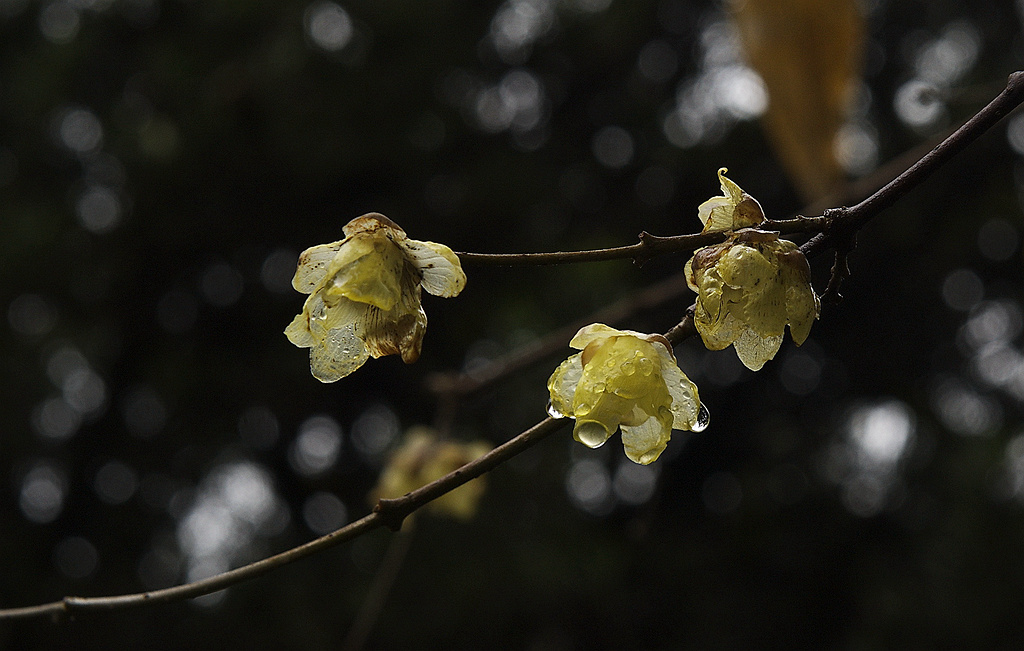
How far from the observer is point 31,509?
2.64 m

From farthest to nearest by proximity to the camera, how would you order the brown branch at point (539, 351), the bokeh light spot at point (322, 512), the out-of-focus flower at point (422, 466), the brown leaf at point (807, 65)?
the bokeh light spot at point (322, 512) < the out-of-focus flower at point (422, 466) < the brown branch at point (539, 351) < the brown leaf at point (807, 65)

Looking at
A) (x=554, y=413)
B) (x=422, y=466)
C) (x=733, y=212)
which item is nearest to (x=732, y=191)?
(x=733, y=212)

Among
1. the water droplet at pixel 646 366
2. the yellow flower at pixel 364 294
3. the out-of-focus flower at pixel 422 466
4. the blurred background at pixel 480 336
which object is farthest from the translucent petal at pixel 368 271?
the blurred background at pixel 480 336

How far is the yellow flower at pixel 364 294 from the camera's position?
0.33m

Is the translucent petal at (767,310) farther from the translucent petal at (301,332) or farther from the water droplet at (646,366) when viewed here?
the translucent petal at (301,332)

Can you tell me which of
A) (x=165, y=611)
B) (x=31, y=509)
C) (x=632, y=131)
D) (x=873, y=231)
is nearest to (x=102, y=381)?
(x=31, y=509)

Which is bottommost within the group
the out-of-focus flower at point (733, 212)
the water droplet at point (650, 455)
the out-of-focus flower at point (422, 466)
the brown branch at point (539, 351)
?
the out-of-focus flower at point (422, 466)

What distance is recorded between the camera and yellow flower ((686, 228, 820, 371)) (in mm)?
300

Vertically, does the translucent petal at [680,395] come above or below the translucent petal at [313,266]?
below

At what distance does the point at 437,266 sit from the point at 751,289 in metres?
0.12

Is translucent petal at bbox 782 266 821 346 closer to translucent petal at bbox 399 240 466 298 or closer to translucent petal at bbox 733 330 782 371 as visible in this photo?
translucent petal at bbox 733 330 782 371

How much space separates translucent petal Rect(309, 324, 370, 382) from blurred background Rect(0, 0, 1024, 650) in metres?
1.70

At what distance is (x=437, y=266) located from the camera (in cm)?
33

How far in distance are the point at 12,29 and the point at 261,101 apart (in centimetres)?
101
